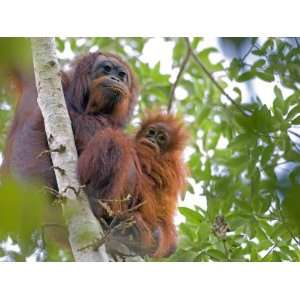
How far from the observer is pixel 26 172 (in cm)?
338

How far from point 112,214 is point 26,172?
0.61m

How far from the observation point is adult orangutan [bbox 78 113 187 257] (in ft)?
10.7

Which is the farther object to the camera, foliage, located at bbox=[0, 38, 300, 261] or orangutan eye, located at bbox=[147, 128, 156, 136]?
orangutan eye, located at bbox=[147, 128, 156, 136]

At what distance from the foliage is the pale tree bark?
0.51 metres

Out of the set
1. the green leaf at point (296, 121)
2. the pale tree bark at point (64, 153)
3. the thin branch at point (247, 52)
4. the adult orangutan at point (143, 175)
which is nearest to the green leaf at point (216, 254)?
the adult orangutan at point (143, 175)

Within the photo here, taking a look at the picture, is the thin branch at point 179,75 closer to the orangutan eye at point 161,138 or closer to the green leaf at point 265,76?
the orangutan eye at point 161,138

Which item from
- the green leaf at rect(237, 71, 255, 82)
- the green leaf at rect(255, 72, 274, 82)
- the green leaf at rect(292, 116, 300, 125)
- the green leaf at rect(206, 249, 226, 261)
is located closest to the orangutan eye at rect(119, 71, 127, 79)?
the green leaf at rect(237, 71, 255, 82)

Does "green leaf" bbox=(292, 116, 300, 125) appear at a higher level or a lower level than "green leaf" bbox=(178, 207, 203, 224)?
higher

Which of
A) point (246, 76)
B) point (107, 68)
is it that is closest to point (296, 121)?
point (246, 76)

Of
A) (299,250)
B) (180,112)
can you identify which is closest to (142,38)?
(180,112)

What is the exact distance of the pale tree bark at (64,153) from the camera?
2.72 m

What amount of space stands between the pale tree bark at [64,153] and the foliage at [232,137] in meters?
0.51

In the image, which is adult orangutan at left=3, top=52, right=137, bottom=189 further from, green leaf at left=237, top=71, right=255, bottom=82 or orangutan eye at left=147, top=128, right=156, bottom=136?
green leaf at left=237, top=71, right=255, bottom=82
